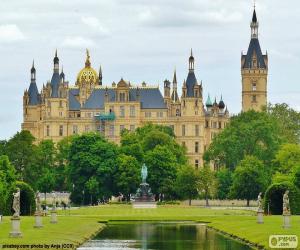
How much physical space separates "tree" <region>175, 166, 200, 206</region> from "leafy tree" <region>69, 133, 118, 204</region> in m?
7.21

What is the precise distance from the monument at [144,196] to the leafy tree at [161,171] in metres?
6.16

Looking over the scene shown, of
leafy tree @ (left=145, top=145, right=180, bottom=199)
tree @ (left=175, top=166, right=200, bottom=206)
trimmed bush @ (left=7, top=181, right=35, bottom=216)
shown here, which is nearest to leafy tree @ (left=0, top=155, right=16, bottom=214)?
trimmed bush @ (left=7, top=181, right=35, bottom=216)

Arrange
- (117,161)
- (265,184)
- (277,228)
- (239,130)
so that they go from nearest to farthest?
(277,228) → (265,184) → (117,161) → (239,130)

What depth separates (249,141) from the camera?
147000 mm

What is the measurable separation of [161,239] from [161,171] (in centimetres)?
7538

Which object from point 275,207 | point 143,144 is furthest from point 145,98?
point 275,207

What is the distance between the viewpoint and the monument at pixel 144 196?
122812 mm

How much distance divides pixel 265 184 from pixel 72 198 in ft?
74.3

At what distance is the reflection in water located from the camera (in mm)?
56031

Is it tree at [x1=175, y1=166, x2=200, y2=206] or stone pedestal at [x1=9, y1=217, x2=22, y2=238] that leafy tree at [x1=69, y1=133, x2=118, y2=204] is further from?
stone pedestal at [x1=9, y1=217, x2=22, y2=238]

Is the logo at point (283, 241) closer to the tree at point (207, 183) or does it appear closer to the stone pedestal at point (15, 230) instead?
the stone pedestal at point (15, 230)

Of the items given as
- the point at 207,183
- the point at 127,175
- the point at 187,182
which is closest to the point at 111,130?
the point at 207,183

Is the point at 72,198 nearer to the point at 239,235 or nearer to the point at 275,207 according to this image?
the point at 275,207

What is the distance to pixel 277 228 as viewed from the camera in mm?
63281
